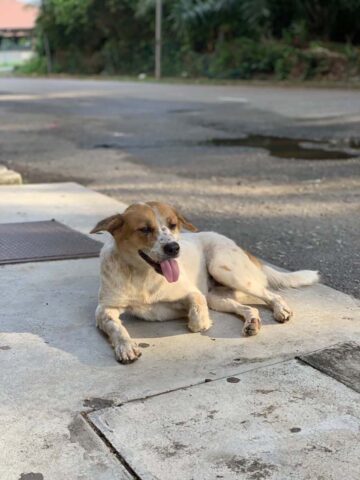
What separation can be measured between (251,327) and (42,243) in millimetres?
2232

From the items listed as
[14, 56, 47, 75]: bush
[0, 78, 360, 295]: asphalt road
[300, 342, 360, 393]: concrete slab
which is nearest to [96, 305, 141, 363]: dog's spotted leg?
[300, 342, 360, 393]: concrete slab

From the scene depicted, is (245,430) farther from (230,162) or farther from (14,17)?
(14,17)

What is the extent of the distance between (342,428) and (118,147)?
29.0 feet

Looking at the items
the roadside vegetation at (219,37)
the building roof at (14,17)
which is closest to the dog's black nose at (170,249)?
the roadside vegetation at (219,37)

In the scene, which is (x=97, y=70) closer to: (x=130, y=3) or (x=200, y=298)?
(x=130, y=3)

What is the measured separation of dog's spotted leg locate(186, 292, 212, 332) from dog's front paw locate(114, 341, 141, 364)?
16.0 inches

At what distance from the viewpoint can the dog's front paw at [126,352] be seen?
327 cm

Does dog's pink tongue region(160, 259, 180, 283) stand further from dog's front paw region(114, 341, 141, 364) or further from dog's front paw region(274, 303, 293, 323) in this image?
dog's front paw region(274, 303, 293, 323)

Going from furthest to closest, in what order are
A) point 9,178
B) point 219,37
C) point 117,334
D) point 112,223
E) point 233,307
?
point 219,37 < point 9,178 < point 233,307 < point 112,223 < point 117,334

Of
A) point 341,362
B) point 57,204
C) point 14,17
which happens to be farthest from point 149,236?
point 14,17

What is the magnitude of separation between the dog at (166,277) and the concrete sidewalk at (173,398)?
83mm

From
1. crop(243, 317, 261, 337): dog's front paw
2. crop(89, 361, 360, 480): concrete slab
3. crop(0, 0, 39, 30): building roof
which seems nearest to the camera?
crop(89, 361, 360, 480): concrete slab

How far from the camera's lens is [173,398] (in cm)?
290

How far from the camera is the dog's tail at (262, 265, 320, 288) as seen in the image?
4254mm
